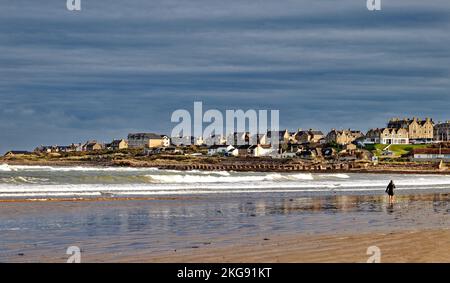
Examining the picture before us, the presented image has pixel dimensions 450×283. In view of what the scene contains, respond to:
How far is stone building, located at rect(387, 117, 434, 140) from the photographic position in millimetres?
156875

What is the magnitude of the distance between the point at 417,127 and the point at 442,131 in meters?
7.06

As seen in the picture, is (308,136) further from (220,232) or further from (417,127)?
(220,232)

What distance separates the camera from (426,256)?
41.8 ft

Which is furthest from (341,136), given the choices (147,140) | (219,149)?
(147,140)

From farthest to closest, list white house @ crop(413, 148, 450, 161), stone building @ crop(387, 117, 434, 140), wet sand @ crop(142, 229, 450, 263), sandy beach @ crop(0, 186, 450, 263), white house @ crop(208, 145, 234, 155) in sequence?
stone building @ crop(387, 117, 434, 140), white house @ crop(208, 145, 234, 155), white house @ crop(413, 148, 450, 161), sandy beach @ crop(0, 186, 450, 263), wet sand @ crop(142, 229, 450, 263)

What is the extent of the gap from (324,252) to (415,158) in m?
102

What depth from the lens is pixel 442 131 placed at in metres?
160

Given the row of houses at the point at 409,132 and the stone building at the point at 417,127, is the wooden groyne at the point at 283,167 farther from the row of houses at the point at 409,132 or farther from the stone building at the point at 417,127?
the stone building at the point at 417,127

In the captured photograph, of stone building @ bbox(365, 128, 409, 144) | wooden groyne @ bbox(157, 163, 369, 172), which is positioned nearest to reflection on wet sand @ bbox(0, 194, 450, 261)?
wooden groyne @ bbox(157, 163, 369, 172)

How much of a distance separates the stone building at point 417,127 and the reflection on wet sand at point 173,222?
132 metres

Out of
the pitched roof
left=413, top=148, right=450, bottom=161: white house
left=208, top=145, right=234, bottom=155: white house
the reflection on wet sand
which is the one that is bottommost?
the reflection on wet sand

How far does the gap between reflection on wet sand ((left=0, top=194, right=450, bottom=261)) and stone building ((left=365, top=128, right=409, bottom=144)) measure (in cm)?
12356

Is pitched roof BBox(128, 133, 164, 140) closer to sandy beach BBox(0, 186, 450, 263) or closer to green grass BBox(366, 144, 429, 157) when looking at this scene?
green grass BBox(366, 144, 429, 157)

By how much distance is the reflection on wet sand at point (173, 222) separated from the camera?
1473cm
